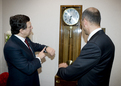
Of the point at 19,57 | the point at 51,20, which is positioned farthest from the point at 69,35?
the point at 19,57

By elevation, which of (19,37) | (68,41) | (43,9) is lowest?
(68,41)

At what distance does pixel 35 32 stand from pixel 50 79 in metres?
1.17

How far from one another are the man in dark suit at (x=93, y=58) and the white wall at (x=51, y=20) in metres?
1.28

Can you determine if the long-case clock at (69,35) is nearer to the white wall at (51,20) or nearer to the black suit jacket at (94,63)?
the white wall at (51,20)

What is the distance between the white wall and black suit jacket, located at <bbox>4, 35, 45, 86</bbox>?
108cm

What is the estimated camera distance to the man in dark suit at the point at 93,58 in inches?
40.1

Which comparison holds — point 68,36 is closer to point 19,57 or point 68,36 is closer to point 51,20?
point 51,20

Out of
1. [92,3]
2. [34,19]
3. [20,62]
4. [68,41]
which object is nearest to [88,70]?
[20,62]

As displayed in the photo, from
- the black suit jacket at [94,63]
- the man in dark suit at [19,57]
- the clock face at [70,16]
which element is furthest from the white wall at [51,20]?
the black suit jacket at [94,63]

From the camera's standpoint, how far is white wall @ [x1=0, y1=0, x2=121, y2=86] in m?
2.31

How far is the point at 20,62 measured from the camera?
1.27 metres

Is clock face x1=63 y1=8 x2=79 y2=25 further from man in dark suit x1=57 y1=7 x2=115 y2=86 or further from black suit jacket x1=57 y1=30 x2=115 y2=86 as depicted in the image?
black suit jacket x1=57 y1=30 x2=115 y2=86

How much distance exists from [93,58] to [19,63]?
2.76ft

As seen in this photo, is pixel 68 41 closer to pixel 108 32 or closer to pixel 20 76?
pixel 108 32
